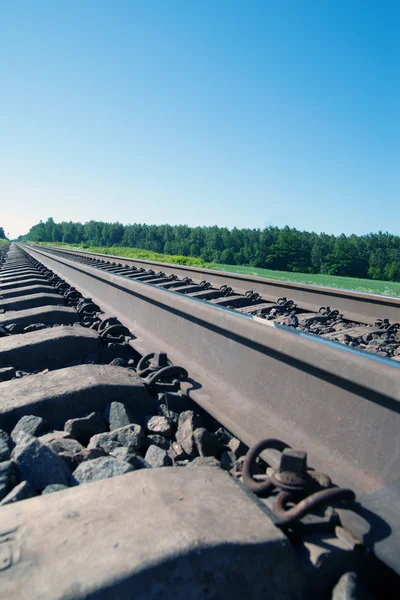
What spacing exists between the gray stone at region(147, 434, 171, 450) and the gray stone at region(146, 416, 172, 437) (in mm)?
51

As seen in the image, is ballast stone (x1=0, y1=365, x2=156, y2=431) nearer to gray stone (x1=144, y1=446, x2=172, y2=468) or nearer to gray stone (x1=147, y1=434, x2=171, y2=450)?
gray stone (x1=147, y1=434, x2=171, y2=450)

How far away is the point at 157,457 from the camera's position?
6.51 feet

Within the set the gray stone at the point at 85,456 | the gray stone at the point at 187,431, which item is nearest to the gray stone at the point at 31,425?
the gray stone at the point at 85,456

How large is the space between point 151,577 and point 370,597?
587mm

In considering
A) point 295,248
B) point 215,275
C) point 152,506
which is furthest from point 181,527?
point 295,248

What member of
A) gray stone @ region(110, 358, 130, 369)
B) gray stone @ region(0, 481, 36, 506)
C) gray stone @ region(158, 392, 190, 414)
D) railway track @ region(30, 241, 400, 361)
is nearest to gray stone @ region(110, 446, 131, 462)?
gray stone @ region(0, 481, 36, 506)

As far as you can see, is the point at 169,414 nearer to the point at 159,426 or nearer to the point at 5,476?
the point at 159,426

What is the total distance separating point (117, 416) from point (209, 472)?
2.81ft

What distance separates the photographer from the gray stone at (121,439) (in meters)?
2.10

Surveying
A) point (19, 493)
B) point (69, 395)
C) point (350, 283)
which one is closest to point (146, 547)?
point (19, 493)

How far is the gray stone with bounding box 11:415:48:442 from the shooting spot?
2229 millimetres

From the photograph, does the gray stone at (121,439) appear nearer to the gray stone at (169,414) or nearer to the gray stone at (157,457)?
the gray stone at (157,457)

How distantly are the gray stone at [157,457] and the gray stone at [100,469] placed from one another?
0.21m

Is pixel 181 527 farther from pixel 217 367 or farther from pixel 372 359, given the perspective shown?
pixel 217 367
